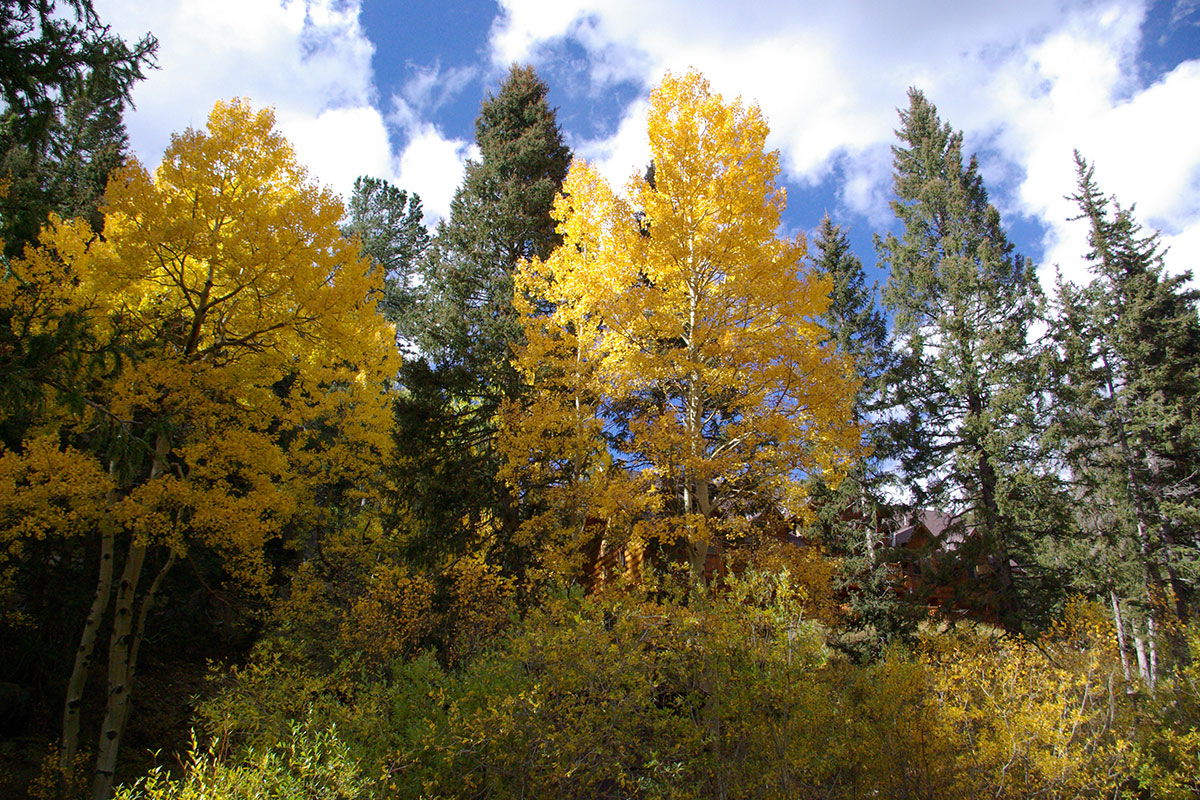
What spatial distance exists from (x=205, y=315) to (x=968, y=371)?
1479cm

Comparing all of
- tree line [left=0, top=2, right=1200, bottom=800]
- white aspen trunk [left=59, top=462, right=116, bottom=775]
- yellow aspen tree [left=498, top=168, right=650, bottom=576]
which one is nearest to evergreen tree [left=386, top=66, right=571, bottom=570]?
tree line [left=0, top=2, right=1200, bottom=800]

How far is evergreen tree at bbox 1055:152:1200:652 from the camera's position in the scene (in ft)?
42.9

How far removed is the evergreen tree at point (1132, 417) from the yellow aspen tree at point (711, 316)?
7760 millimetres

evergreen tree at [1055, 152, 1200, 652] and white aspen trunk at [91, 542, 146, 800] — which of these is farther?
evergreen tree at [1055, 152, 1200, 652]

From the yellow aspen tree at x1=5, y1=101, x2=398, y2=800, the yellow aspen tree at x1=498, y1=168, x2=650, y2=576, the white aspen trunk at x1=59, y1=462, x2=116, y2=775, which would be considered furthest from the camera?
the yellow aspen tree at x1=498, y1=168, x2=650, y2=576

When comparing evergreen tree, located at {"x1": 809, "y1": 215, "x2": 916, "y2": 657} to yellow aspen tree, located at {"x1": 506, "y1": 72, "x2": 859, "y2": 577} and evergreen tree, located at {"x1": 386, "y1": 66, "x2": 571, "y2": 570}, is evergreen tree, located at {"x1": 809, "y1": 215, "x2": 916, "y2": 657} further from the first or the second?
A: evergreen tree, located at {"x1": 386, "y1": 66, "x2": 571, "y2": 570}

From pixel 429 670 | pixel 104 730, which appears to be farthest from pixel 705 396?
pixel 104 730

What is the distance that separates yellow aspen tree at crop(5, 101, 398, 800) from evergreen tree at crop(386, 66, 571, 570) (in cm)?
300

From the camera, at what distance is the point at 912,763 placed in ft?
15.6

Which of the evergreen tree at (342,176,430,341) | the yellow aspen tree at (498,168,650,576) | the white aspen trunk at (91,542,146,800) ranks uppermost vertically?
the evergreen tree at (342,176,430,341)

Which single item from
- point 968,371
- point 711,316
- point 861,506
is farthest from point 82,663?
point 968,371

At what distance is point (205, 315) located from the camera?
768 cm

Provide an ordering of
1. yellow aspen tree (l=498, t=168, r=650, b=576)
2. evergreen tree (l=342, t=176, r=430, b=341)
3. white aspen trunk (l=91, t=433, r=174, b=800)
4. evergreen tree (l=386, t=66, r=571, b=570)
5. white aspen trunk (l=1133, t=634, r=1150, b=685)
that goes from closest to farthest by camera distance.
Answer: white aspen trunk (l=91, t=433, r=174, b=800), yellow aspen tree (l=498, t=168, r=650, b=576), evergreen tree (l=386, t=66, r=571, b=570), white aspen trunk (l=1133, t=634, r=1150, b=685), evergreen tree (l=342, t=176, r=430, b=341)

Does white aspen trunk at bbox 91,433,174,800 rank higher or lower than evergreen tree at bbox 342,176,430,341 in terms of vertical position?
lower
